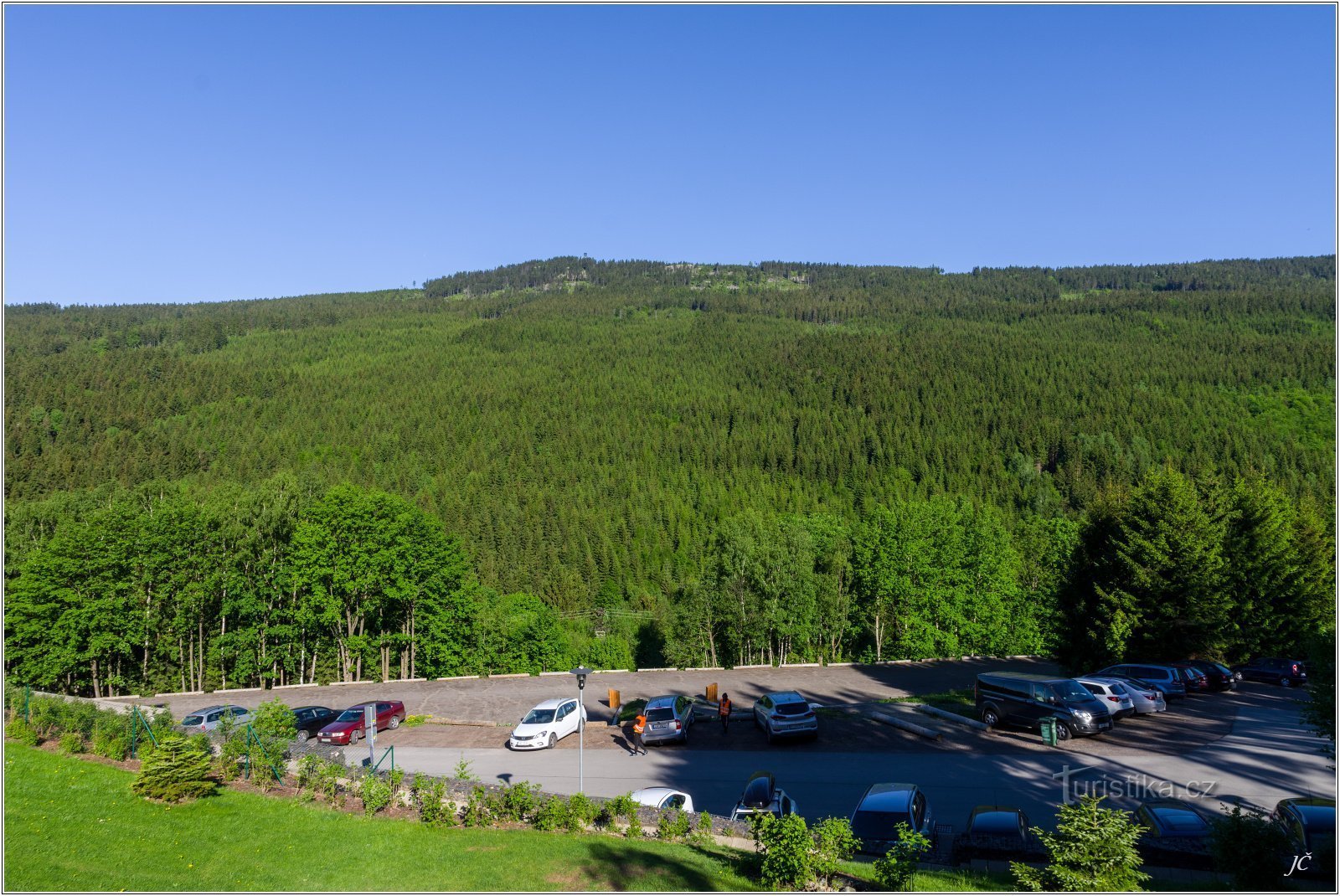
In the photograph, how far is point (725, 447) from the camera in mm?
160375

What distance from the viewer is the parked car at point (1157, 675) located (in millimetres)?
30047

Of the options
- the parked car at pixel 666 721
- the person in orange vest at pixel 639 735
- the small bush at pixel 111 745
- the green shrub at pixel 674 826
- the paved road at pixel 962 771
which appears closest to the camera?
the green shrub at pixel 674 826

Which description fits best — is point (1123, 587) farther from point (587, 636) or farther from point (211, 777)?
point (587, 636)

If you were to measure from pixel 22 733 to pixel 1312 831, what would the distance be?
27226 mm

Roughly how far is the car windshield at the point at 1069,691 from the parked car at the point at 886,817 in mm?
10776

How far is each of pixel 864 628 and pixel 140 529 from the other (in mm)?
48432

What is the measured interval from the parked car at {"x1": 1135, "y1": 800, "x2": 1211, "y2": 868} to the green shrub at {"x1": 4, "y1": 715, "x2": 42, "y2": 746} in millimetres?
24317

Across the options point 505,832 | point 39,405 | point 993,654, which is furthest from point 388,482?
point 505,832

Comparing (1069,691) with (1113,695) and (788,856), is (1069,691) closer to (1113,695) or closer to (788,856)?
(1113,695)

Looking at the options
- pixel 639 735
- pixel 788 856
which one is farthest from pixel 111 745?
pixel 788 856

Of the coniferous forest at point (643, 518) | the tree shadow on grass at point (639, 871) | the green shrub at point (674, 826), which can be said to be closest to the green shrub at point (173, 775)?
the tree shadow on grass at point (639, 871)

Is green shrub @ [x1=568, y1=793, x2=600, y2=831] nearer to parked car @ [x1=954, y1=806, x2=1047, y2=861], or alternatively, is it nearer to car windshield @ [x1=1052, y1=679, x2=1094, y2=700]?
parked car @ [x1=954, y1=806, x2=1047, y2=861]

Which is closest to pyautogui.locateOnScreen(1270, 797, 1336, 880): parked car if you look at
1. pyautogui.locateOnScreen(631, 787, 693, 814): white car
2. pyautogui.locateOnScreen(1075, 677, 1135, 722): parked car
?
pyautogui.locateOnScreen(631, 787, 693, 814): white car

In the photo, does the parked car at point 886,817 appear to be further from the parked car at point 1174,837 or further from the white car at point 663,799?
the white car at point 663,799
